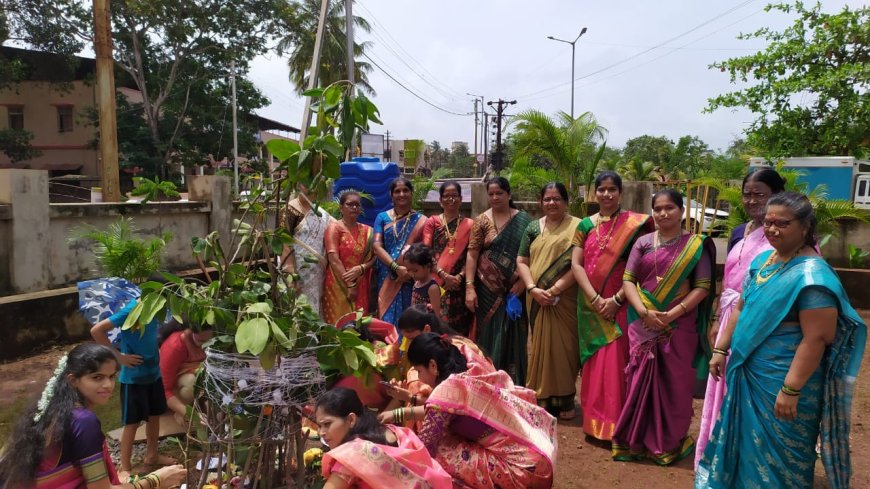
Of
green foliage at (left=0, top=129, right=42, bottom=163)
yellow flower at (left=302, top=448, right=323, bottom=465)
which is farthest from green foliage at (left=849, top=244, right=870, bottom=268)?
green foliage at (left=0, top=129, right=42, bottom=163)

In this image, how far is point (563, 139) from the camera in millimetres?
9430

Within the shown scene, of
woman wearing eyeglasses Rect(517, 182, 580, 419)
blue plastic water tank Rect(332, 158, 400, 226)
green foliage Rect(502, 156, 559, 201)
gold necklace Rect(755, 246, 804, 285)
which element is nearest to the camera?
gold necklace Rect(755, 246, 804, 285)

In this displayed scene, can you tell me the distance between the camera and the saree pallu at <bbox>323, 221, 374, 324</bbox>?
4770 mm

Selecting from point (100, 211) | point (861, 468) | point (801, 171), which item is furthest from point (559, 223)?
point (801, 171)

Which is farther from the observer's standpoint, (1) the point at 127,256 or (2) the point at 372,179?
(2) the point at 372,179

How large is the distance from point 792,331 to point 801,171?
8.71 meters

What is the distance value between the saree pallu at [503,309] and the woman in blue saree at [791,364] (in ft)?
6.09

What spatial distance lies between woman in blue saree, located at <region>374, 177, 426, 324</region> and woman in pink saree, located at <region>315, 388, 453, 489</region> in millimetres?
2166

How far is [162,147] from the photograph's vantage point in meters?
22.3

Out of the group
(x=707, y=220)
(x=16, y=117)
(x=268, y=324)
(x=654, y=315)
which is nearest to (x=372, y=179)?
(x=654, y=315)

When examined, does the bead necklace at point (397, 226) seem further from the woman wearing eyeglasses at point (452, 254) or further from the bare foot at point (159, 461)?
the bare foot at point (159, 461)

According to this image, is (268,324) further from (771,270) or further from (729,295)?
(729,295)

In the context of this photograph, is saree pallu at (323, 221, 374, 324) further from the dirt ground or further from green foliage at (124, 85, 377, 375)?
green foliage at (124, 85, 377, 375)

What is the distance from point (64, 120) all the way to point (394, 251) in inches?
1066
